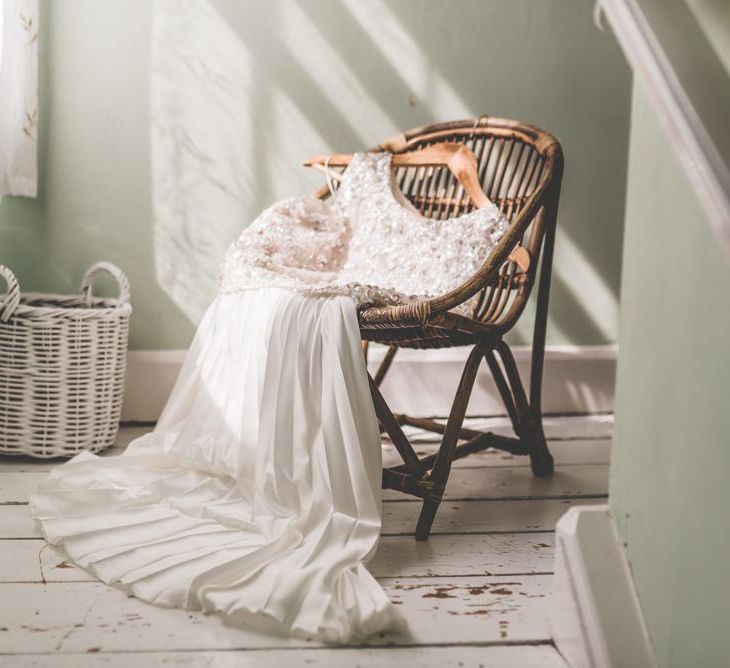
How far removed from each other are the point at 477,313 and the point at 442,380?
0.54 meters

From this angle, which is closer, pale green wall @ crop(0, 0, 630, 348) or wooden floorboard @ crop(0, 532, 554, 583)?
wooden floorboard @ crop(0, 532, 554, 583)

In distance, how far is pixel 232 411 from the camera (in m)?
1.84

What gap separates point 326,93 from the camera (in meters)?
2.47

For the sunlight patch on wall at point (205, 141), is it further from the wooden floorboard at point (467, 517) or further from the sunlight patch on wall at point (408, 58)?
the wooden floorboard at point (467, 517)

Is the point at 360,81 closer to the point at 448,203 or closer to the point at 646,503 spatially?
the point at 448,203

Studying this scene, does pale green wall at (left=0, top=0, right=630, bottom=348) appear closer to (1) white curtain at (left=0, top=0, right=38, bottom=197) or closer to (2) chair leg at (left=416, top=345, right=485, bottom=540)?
(1) white curtain at (left=0, top=0, right=38, bottom=197)

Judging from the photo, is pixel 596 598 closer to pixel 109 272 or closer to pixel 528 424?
pixel 528 424

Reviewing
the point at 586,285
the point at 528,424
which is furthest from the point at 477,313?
the point at 586,285

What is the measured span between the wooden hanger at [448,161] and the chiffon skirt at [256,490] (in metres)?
0.58

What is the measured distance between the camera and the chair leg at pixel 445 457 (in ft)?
5.19

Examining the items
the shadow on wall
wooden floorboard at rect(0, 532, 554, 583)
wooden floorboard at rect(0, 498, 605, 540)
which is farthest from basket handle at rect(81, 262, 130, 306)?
wooden floorboard at rect(0, 532, 554, 583)

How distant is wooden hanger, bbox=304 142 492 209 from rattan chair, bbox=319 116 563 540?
4 centimetres

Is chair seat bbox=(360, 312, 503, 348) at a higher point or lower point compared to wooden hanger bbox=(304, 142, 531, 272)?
lower

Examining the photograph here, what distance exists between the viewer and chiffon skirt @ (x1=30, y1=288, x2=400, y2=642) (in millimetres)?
1234
